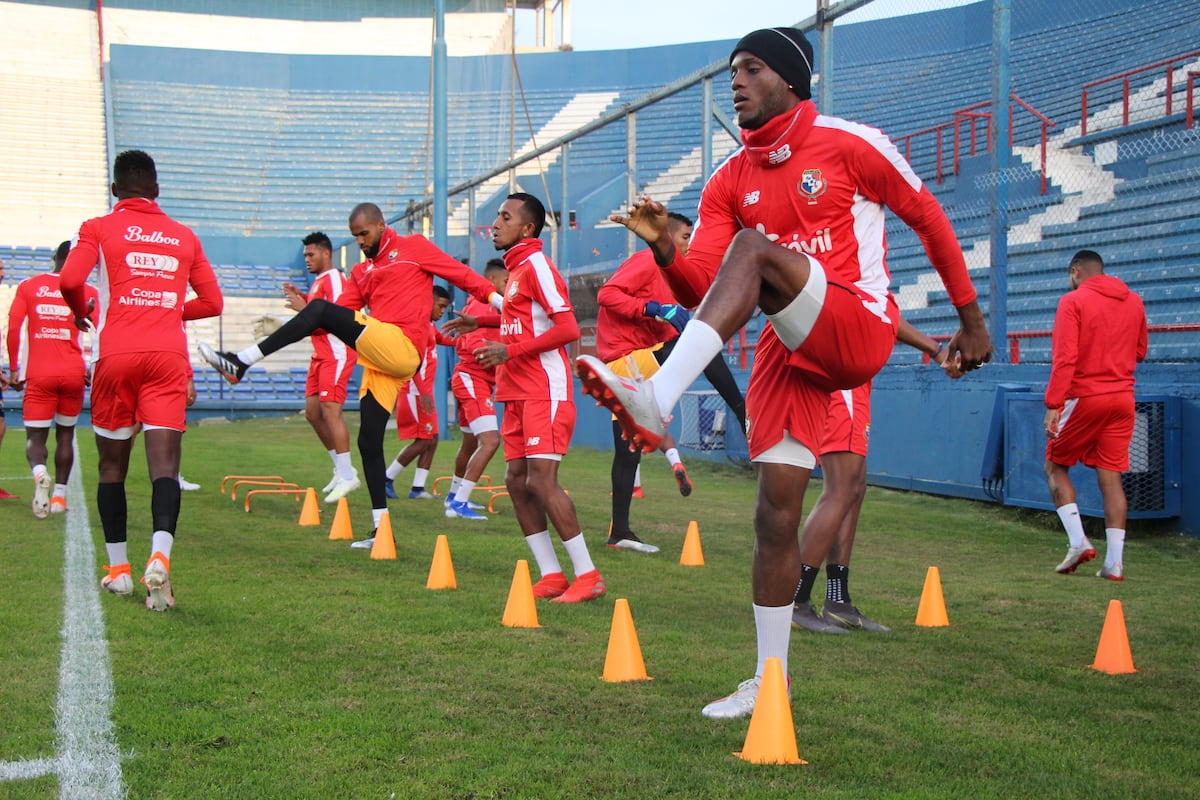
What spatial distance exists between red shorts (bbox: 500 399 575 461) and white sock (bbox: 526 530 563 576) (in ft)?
1.43

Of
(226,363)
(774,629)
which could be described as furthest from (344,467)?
(774,629)

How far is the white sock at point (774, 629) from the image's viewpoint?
12.2 ft

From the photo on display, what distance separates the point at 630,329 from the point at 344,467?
9.02 ft

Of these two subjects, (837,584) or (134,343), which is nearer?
(837,584)

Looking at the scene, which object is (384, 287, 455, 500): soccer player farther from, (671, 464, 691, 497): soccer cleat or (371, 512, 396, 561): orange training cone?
(371, 512, 396, 561): orange training cone

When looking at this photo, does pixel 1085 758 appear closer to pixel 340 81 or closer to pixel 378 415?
pixel 378 415

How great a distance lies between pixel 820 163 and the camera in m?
3.83

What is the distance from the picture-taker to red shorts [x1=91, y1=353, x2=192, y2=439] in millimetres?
5547

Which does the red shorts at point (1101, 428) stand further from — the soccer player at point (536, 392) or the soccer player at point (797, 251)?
the soccer player at point (797, 251)

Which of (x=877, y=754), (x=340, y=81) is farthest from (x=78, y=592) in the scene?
(x=340, y=81)

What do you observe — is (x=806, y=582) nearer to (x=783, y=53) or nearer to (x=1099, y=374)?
(x=783, y=53)

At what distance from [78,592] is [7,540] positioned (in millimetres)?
2153

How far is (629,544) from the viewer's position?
25.9 ft

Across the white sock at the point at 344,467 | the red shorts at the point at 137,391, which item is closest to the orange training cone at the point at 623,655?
the red shorts at the point at 137,391
